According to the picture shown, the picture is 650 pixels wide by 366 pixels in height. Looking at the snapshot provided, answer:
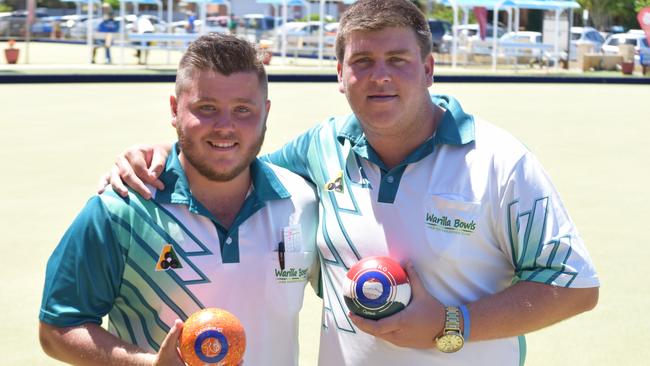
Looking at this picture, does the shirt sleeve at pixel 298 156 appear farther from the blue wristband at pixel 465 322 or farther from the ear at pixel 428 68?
the blue wristband at pixel 465 322

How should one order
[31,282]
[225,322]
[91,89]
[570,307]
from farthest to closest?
[91,89], [31,282], [570,307], [225,322]

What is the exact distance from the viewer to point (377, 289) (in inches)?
120

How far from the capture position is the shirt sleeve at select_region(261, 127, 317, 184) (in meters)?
3.79

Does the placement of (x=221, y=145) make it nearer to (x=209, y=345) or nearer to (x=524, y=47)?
(x=209, y=345)

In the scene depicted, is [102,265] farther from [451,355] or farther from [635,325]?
[635,325]

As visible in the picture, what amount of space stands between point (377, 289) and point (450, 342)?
0.29 meters

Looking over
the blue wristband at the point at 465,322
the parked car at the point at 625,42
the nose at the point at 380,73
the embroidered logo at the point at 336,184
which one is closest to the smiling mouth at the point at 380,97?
the nose at the point at 380,73

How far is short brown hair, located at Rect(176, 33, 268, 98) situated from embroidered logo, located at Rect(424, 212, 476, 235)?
0.71 metres

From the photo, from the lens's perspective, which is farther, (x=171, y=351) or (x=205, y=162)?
(x=205, y=162)

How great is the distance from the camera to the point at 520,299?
3160 millimetres

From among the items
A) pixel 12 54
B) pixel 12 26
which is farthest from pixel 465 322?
pixel 12 26

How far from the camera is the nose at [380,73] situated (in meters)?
3.25

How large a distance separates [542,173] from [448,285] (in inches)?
18.2

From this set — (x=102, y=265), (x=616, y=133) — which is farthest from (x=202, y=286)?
(x=616, y=133)
